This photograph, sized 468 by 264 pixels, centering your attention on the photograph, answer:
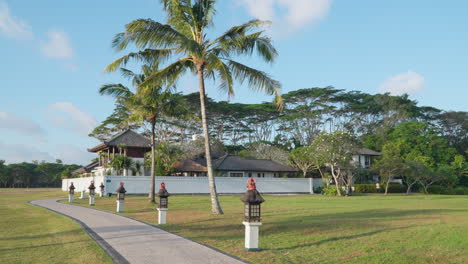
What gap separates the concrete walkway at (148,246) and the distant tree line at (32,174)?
71934 mm

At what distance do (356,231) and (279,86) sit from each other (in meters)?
7.57

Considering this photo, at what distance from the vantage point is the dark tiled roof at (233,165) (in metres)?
44.6

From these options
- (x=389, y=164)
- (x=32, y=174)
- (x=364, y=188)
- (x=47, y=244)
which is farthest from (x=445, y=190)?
(x=32, y=174)

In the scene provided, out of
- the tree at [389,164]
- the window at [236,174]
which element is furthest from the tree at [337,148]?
the window at [236,174]

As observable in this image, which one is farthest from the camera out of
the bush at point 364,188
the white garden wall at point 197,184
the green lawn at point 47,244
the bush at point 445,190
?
the bush at point 445,190

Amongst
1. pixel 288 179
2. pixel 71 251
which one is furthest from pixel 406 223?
pixel 288 179

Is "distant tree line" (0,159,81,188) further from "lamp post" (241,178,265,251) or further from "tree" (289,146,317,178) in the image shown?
"lamp post" (241,178,265,251)

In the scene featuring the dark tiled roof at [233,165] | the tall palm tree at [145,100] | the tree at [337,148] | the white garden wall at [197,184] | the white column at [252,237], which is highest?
the tall palm tree at [145,100]

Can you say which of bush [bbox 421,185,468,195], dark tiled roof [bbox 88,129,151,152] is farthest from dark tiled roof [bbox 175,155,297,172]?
bush [bbox 421,185,468,195]

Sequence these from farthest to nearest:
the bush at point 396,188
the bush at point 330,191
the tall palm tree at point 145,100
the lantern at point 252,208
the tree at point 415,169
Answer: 1. the bush at point 396,188
2. the tree at point 415,169
3. the bush at point 330,191
4. the tall palm tree at point 145,100
5. the lantern at point 252,208

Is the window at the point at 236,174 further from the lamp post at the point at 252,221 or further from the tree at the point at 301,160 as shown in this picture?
the lamp post at the point at 252,221

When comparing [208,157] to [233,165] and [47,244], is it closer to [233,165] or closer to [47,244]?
[47,244]

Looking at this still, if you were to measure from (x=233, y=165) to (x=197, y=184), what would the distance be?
7054mm

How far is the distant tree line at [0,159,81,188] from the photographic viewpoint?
79812 mm
